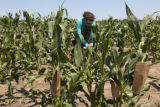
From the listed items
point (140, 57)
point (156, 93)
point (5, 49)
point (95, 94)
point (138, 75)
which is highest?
point (5, 49)

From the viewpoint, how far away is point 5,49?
2.34m

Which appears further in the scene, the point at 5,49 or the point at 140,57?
the point at 5,49

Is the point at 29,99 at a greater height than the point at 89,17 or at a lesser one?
lesser

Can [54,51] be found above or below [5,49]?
below

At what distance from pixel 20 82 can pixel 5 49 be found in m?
0.90

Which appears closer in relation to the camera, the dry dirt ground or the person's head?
the dry dirt ground

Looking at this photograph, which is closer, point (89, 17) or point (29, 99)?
point (29, 99)

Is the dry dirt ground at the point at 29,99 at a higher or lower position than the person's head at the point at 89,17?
lower

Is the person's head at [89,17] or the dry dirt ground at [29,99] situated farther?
the person's head at [89,17]

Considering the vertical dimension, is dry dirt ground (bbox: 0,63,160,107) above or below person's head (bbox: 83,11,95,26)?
below

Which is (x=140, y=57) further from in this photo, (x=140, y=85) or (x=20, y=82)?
(x=20, y=82)

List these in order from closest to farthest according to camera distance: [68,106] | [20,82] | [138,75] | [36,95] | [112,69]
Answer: [138,75], [112,69], [68,106], [36,95], [20,82]

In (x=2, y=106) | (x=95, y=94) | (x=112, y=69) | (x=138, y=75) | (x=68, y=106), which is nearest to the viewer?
(x=138, y=75)

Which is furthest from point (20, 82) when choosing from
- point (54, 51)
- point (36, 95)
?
point (54, 51)
